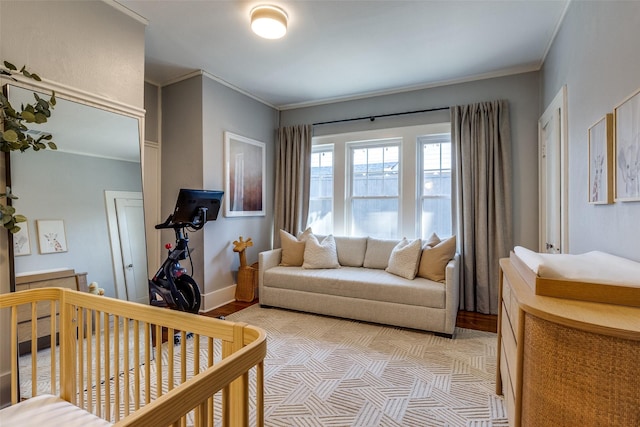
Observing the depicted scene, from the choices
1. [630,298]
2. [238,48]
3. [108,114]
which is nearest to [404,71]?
[238,48]

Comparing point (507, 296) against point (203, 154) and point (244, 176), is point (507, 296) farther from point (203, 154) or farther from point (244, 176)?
point (244, 176)

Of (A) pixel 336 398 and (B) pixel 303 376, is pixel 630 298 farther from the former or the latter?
(B) pixel 303 376

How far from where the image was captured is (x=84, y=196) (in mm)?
2080

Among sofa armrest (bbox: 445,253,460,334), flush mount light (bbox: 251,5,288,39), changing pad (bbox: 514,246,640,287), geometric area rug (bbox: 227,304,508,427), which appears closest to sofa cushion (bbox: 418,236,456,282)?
sofa armrest (bbox: 445,253,460,334)

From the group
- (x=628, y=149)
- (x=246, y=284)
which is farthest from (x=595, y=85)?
(x=246, y=284)

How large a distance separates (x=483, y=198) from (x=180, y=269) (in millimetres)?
3230

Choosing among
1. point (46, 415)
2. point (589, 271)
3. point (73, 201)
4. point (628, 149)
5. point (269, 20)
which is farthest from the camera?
point (269, 20)

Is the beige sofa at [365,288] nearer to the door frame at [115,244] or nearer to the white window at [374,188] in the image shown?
the white window at [374,188]

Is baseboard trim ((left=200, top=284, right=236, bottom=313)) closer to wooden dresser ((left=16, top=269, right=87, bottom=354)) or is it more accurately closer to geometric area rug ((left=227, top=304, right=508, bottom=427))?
geometric area rug ((left=227, top=304, right=508, bottom=427))

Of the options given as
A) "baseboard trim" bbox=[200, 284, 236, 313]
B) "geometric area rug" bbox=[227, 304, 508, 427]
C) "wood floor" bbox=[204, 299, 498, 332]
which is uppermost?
"baseboard trim" bbox=[200, 284, 236, 313]

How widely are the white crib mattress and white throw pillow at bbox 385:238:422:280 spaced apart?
2.66m

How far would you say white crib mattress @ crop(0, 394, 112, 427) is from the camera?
3.50 ft

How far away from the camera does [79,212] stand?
80.4 inches

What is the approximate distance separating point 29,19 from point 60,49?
19 centimetres
